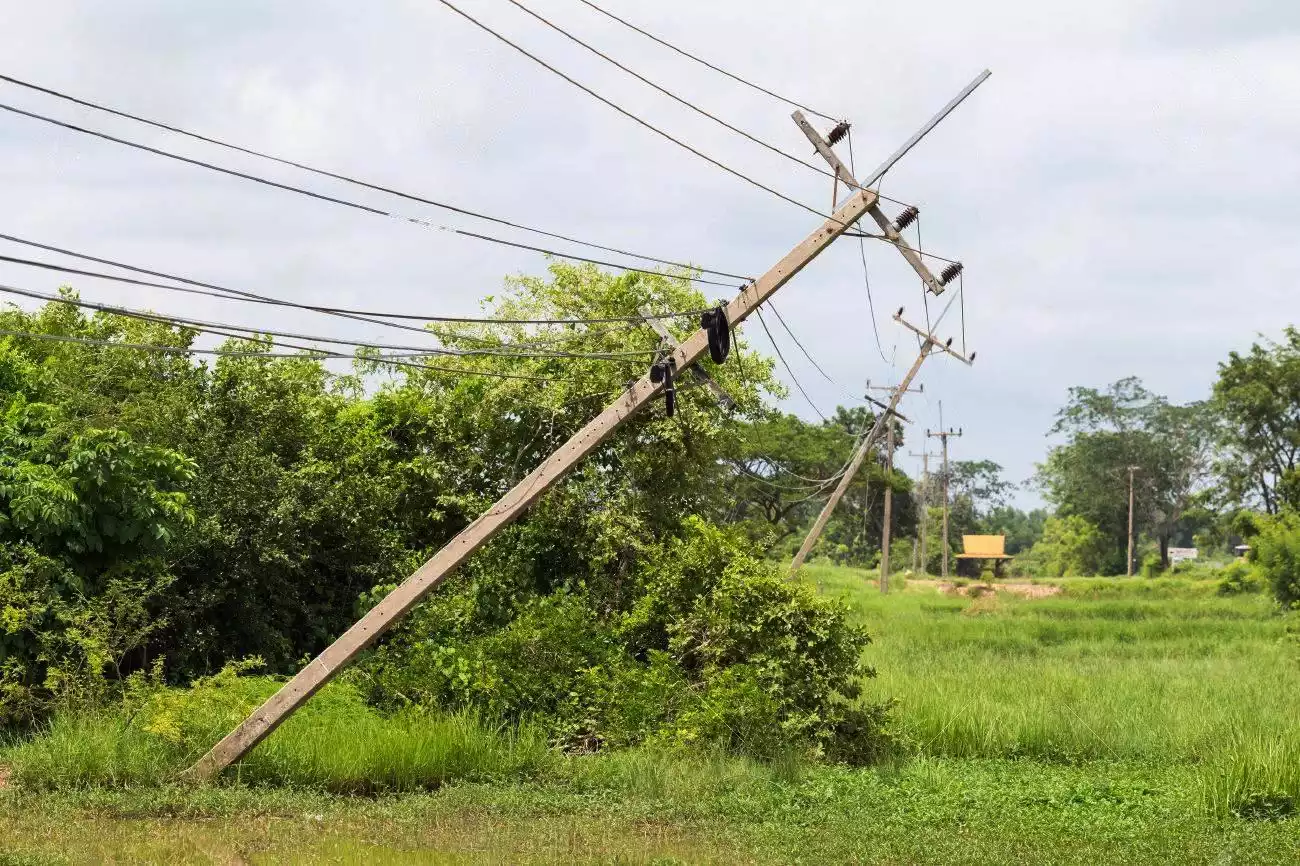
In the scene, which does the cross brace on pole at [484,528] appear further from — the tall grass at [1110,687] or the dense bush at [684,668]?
the tall grass at [1110,687]

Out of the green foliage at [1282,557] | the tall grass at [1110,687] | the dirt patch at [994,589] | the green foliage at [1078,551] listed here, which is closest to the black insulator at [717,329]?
the tall grass at [1110,687]

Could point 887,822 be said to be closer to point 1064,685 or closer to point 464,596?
point 464,596

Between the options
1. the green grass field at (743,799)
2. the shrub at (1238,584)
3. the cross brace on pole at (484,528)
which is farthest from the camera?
the shrub at (1238,584)

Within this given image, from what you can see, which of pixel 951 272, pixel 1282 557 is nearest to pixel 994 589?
pixel 1282 557

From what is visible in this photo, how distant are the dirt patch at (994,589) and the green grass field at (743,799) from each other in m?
35.8

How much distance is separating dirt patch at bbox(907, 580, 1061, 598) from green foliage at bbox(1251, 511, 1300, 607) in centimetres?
1215

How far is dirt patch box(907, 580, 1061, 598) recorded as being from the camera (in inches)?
2203

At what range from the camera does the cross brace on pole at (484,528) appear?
13.9 meters

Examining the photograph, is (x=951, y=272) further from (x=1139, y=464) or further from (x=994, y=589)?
(x=1139, y=464)

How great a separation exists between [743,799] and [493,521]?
3.75m

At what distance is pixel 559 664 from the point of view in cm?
1753

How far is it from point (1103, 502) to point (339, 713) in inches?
3350

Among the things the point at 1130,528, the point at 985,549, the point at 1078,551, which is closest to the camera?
the point at 1130,528

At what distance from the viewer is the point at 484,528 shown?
14.2 m
